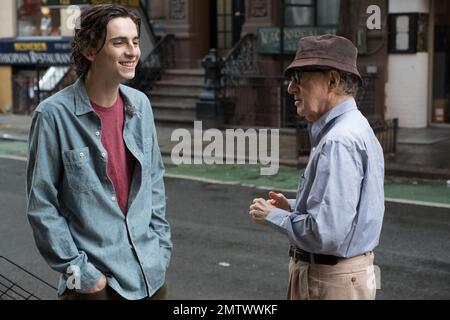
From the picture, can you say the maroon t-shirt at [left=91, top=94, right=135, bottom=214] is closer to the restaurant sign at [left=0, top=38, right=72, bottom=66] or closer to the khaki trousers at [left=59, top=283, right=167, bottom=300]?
the khaki trousers at [left=59, top=283, right=167, bottom=300]

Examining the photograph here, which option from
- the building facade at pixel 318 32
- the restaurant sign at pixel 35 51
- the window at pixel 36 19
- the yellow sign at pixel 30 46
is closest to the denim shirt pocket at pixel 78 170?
the building facade at pixel 318 32

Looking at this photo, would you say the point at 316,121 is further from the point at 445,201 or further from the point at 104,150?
the point at 445,201

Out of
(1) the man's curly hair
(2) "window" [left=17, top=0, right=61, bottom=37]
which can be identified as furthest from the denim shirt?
(2) "window" [left=17, top=0, right=61, bottom=37]

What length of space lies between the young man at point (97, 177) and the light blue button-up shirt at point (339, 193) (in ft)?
1.92

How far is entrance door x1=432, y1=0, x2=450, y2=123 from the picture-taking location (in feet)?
52.5

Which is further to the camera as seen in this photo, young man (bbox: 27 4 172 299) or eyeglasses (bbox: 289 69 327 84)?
eyeglasses (bbox: 289 69 327 84)

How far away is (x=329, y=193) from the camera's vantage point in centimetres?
288

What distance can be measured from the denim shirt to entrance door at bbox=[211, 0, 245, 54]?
16803 millimetres

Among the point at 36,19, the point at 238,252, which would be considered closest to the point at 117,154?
the point at 238,252

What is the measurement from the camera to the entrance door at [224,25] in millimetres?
19606

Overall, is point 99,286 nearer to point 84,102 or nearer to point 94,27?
point 84,102

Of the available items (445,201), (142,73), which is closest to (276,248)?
(445,201)

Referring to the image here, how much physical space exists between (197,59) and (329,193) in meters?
16.9
